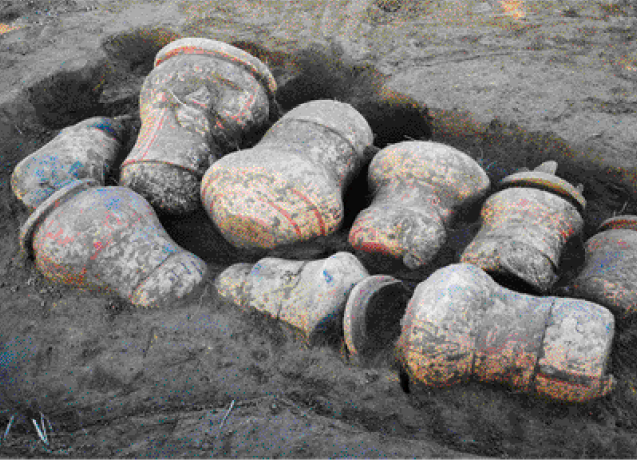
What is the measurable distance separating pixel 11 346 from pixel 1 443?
2.48ft

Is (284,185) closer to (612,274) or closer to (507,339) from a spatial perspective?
(507,339)

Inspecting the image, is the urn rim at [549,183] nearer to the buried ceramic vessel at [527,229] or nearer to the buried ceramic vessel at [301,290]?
the buried ceramic vessel at [527,229]

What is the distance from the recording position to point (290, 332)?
Result: 2.89 m

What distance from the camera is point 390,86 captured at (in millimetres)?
4586

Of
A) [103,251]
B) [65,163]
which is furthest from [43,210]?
[65,163]

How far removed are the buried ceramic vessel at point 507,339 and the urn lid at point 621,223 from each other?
3.62 feet

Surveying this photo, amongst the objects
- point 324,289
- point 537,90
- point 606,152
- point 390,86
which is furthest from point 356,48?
point 324,289

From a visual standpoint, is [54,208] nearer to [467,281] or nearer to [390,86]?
[467,281]

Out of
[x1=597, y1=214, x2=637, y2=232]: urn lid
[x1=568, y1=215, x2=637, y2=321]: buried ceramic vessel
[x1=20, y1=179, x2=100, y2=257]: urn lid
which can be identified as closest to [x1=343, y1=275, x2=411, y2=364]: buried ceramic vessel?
[x1=568, y1=215, x2=637, y2=321]: buried ceramic vessel

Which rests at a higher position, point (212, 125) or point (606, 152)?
point (212, 125)

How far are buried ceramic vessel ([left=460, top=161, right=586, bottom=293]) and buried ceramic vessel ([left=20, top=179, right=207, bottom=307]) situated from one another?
194cm

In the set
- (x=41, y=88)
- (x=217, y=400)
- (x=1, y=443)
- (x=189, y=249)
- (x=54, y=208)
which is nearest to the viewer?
(x=1, y=443)

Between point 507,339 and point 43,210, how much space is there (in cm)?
298

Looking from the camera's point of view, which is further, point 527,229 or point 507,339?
point 527,229
